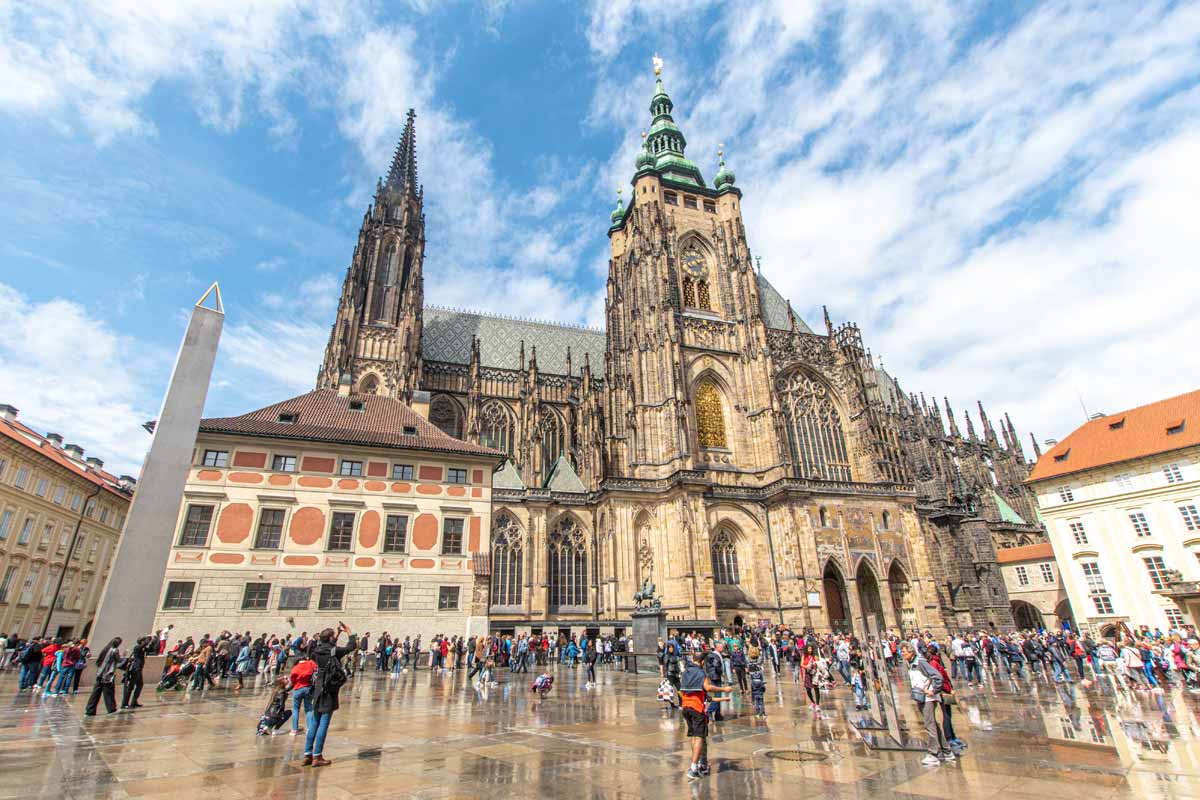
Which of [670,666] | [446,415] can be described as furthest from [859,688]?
[446,415]

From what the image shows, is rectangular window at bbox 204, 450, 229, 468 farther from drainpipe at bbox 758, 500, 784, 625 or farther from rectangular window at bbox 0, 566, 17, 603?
drainpipe at bbox 758, 500, 784, 625

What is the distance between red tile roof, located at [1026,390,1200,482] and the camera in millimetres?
30297

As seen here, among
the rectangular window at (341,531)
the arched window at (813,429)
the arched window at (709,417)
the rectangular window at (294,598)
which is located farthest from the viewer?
the arched window at (813,429)

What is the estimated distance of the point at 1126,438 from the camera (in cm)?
3291

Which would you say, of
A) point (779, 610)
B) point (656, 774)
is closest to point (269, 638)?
point (656, 774)

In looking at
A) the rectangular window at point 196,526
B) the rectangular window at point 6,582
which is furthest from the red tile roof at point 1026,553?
the rectangular window at point 6,582

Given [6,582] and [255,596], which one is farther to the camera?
[6,582]

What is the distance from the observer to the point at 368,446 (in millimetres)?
23172

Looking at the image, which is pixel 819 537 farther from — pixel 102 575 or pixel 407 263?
pixel 102 575

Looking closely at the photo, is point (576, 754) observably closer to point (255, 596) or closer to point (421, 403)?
point (255, 596)

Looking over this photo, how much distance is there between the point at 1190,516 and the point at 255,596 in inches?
1593

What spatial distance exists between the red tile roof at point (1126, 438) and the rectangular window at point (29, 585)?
53.4 meters

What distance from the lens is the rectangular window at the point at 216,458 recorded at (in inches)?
859

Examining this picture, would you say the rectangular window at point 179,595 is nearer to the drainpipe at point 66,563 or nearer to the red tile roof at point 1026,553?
the drainpipe at point 66,563
